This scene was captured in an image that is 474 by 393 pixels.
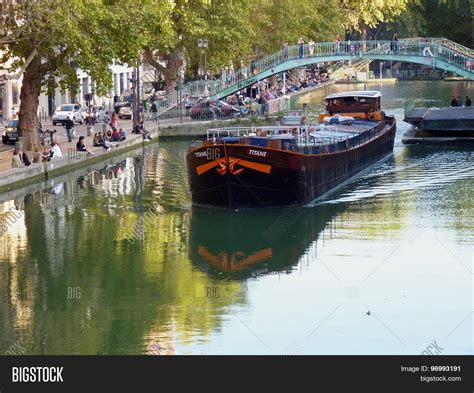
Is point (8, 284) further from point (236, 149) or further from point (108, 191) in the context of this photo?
point (108, 191)

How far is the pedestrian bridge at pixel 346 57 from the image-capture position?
9350 cm

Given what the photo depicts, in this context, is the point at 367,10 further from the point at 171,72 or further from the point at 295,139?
the point at 295,139

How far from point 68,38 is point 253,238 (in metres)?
17.0

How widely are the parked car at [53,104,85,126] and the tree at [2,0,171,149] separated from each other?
66.5ft

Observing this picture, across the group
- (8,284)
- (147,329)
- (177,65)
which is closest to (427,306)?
(147,329)

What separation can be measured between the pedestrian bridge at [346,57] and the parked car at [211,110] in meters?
3.50

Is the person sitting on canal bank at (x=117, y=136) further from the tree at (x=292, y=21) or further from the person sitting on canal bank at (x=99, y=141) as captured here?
the tree at (x=292, y=21)

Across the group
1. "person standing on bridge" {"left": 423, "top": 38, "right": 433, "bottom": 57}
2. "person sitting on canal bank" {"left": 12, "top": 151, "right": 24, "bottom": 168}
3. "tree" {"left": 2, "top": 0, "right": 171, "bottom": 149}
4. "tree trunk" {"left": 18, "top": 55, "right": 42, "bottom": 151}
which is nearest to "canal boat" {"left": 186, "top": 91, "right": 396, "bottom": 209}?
"tree" {"left": 2, "top": 0, "right": 171, "bottom": 149}

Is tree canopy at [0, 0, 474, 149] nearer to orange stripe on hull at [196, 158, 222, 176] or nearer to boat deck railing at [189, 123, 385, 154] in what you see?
boat deck railing at [189, 123, 385, 154]

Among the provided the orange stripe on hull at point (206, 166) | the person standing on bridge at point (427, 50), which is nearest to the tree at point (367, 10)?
the person standing on bridge at point (427, 50)

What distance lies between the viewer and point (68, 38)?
188ft

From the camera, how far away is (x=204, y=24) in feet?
298

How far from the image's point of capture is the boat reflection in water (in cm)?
4012

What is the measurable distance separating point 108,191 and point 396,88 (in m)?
89.4
